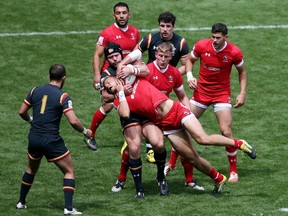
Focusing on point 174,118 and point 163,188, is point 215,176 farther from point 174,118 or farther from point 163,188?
point 174,118

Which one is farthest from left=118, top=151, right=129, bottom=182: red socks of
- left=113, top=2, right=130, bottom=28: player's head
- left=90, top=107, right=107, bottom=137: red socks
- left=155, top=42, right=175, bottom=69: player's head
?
left=113, top=2, right=130, bottom=28: player's head

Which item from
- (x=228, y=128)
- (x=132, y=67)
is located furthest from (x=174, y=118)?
(x=228, y=128)

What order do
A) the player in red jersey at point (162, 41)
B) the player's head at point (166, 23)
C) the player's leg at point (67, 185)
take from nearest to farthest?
the player's leg at point (67, 185)
the player's head at point (166, 23)
the player in red jersey at point (162, 41)

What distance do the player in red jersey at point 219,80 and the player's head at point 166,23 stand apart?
0.62 metres

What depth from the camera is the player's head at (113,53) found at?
1542 cm

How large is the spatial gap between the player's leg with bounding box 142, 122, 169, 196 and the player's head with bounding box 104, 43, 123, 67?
47.7 inches

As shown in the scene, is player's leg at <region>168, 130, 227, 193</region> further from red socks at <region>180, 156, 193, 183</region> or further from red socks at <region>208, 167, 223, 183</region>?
red socks at <region>180, 156, 193, 183</region>

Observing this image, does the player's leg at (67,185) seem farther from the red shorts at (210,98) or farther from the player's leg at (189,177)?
the red shorts at (210,98)

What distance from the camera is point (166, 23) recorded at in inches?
662

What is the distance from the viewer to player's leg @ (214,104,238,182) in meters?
16.3

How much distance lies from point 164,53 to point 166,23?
1657 millimetres

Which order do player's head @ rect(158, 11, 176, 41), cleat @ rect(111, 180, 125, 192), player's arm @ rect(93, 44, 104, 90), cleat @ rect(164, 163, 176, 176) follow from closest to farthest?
cleat @ rect(111, 180, 125, 192)
player's head @ rect(158, 11, 176, 41)
cleat @ rect(164, 163, 176, 176)
player's arm @ rect(93, 44, 104, 90)

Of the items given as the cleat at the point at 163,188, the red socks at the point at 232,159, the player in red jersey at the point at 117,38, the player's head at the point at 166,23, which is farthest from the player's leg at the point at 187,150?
the player in red jersey at the point at 117,38

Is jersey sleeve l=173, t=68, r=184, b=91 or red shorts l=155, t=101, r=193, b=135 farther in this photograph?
jersey sleeve l=173, t=68, r=184, b=91
